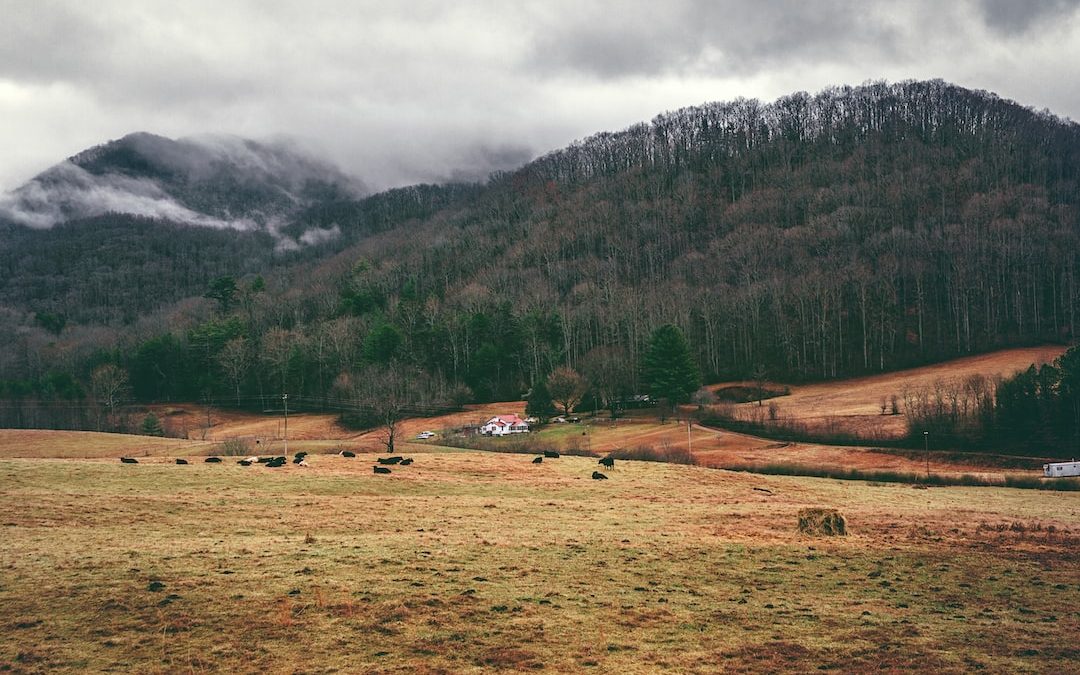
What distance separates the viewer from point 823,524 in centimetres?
3378

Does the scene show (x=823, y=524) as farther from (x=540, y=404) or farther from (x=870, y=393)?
(x=870, y=393)

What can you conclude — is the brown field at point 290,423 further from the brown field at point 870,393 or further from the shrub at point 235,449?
the brown field at point 870,393

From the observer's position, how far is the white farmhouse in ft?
346

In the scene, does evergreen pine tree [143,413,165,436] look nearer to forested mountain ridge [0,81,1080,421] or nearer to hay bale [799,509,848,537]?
forested mountain ridge [0,81,1080,421]

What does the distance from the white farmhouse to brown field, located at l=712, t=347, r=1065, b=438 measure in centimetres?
2960

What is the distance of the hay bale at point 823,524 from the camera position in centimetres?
3347

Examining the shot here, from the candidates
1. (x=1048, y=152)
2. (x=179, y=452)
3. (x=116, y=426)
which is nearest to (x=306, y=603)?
(x=179, y=452)

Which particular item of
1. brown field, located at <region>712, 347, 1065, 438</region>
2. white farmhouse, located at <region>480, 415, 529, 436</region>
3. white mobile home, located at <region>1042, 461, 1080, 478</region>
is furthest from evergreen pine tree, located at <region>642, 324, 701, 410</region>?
white mobile home, located at <region>1042, 461, 1080, 478</region>

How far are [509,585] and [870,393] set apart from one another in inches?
3697

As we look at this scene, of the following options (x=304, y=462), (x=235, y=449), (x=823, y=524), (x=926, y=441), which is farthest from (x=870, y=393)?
(x=235, y=449)

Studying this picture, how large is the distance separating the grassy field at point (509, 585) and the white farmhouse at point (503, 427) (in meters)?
62.3

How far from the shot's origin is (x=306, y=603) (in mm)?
21359

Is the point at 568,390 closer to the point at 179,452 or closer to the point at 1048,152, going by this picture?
the point at 179,452

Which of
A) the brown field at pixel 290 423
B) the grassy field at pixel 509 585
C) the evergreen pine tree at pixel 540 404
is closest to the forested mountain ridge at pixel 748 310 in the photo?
the brown field at pixel 290 423
